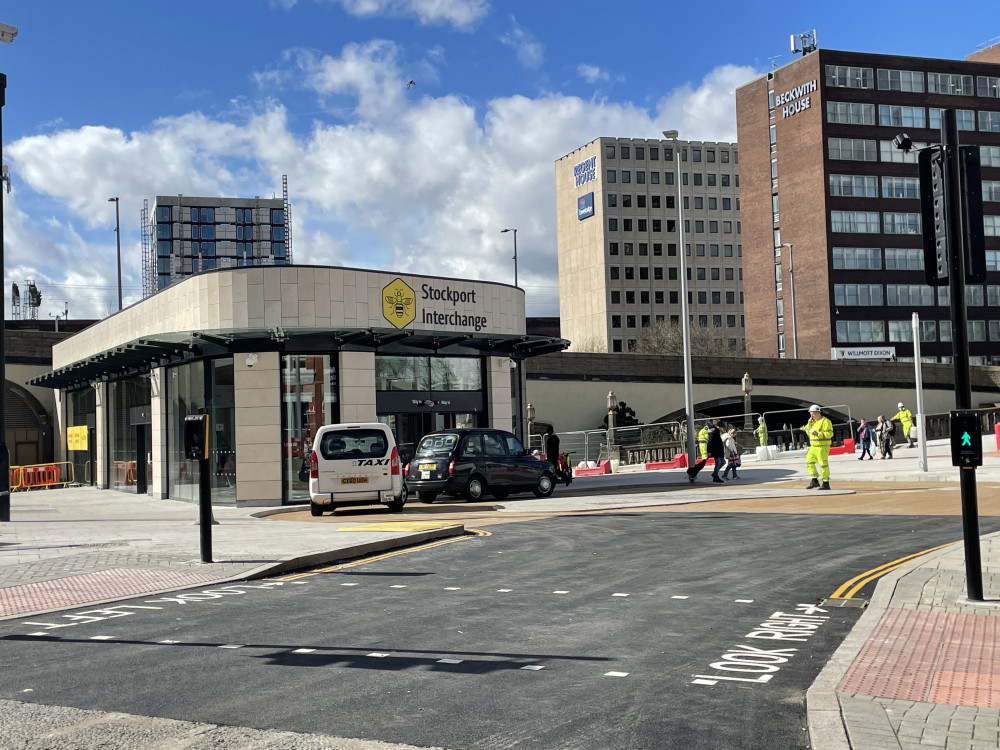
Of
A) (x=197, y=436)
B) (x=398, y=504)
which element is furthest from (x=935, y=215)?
(x=398, y=504)

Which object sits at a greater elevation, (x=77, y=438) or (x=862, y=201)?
(x=862, y=201)

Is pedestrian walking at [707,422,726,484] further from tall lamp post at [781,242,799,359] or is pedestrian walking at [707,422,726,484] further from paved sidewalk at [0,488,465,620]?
tall lamp post at [781,242,799,359]

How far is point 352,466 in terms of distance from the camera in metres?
20.9

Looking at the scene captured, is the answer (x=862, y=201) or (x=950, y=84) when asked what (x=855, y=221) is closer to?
(x=862, y=201)

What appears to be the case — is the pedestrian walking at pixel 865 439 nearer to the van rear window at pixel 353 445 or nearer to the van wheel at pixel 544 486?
the van wheel at pixel 544 486

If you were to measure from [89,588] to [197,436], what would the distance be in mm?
2412

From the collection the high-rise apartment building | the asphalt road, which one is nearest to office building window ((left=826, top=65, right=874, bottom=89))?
the high-rise apartment building

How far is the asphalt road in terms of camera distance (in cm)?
580

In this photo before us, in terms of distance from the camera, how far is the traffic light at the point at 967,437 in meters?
8.77

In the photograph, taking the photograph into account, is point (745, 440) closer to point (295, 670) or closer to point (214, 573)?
point (214, 573)

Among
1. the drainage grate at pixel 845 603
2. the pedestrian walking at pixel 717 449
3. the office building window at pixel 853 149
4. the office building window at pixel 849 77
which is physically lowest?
the drainage grate at pixel 845 603

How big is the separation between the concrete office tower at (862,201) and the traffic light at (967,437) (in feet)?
251

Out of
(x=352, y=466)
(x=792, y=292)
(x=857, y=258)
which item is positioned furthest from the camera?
(x=857, y=258)

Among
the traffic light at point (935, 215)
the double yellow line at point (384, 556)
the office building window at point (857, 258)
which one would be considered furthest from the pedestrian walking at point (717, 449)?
the office building window at point (857, 258)
